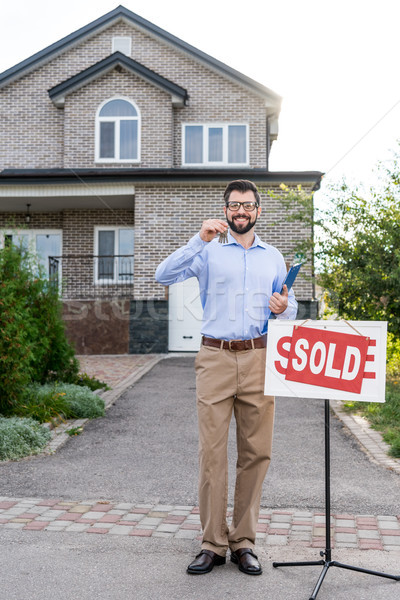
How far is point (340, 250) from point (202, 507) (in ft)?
26.8

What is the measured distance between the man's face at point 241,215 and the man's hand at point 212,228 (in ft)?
0.75

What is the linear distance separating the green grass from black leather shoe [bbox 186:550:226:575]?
3.25 meters

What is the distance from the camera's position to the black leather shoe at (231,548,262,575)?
11.7ft

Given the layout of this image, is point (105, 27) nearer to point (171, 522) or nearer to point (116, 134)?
point (116, 134)

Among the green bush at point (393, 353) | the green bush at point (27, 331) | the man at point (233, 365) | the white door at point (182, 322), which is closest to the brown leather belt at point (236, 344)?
the man at point (233, 365)

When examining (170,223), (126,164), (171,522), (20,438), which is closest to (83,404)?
(20,438)

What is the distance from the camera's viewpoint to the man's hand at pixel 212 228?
3.55 metres

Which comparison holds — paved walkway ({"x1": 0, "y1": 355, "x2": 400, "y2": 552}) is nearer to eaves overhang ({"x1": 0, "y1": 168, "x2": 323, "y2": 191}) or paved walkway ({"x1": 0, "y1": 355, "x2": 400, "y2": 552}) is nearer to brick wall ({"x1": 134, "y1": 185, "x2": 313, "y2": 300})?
brick wall ({"x1": 134, "y1": 185, "x2": 313, "y2": 300})

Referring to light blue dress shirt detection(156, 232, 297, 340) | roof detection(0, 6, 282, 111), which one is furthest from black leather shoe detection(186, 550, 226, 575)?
roof detection(0, 6, 282, 111)

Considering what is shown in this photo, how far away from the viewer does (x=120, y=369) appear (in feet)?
45.1

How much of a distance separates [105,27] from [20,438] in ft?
56.1

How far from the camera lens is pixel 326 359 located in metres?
3.66

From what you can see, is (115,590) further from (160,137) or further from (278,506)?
(160,137)

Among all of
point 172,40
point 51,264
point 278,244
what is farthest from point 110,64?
point 278,244
